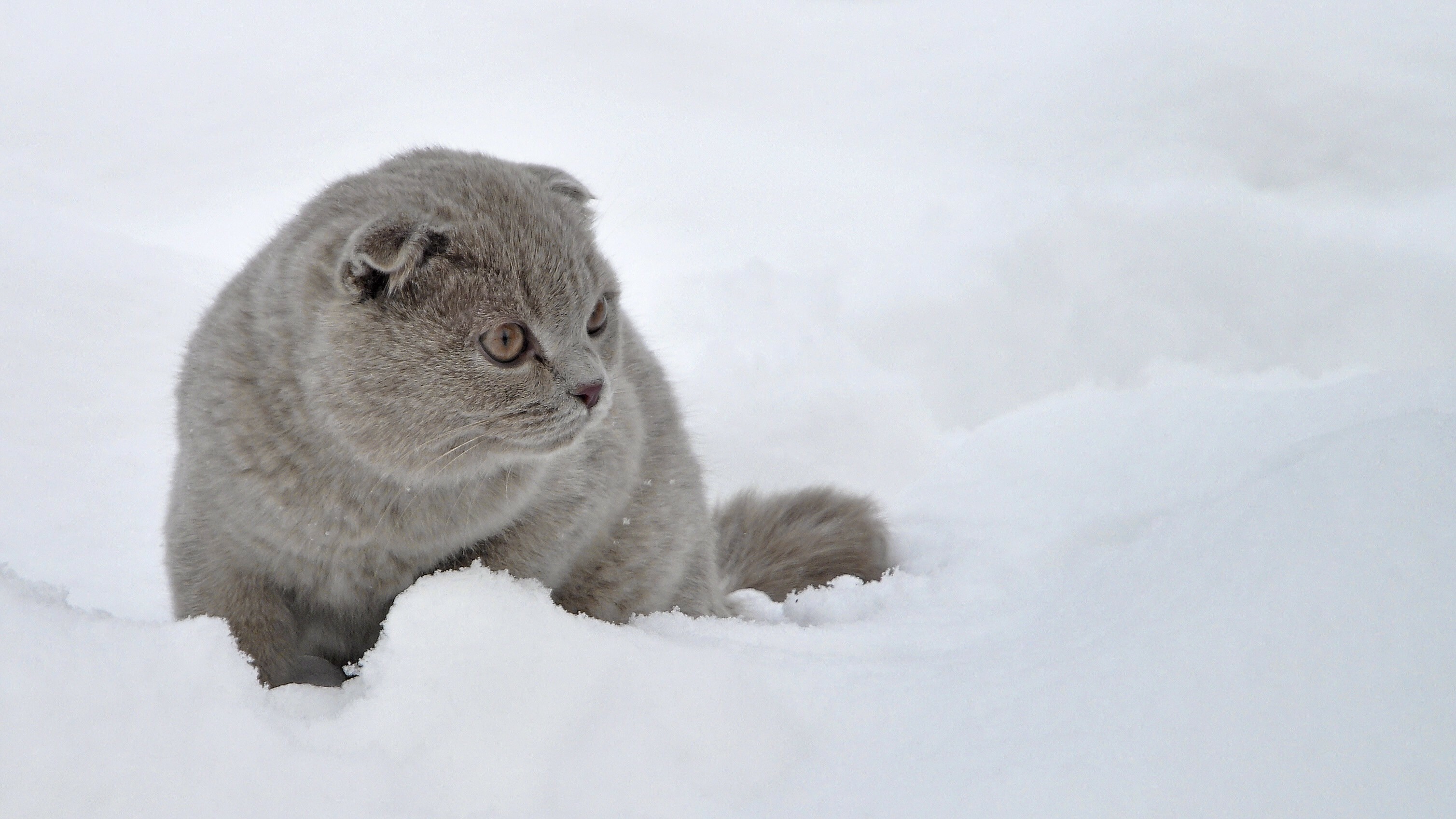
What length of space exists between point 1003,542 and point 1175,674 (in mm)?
1391

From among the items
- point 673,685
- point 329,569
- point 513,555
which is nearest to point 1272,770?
point 673,685

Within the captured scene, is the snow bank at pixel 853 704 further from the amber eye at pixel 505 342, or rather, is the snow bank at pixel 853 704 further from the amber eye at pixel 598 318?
the amber eye at pixel 598 318

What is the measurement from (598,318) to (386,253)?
0.46m

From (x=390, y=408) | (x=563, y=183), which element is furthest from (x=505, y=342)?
(x=563, y=183)

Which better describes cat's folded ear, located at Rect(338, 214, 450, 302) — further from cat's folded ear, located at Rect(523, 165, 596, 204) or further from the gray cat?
cat's folded ear, located at Rect(523, 165, 596, 204)

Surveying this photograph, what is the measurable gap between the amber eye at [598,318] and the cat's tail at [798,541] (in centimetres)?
112

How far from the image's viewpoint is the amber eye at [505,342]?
1.76 meters

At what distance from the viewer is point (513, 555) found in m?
1.92

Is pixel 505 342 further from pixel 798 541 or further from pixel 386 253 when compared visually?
pixel 798 541

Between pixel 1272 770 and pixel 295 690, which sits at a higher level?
pixel 1272 770

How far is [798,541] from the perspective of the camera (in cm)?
292

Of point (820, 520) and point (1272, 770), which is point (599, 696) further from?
point (820, 520)

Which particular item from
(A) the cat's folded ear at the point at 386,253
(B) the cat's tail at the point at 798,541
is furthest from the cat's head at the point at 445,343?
(B) the cat's tail at the point at 798,541

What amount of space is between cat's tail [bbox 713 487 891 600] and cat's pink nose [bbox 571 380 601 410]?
1188 mm
